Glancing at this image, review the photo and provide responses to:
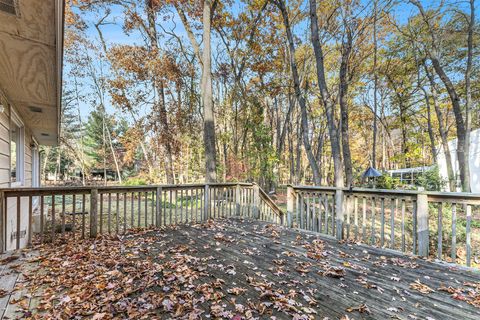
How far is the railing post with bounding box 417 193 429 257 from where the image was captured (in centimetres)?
342

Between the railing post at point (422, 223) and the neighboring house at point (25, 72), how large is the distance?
458 cm

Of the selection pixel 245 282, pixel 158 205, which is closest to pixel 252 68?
pixel 158 205

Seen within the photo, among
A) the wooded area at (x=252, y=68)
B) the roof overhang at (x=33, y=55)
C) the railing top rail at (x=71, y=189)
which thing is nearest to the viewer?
the roof overhang at (x=33, y=55)

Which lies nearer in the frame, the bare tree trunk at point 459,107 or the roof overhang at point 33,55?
the roof overhang at point 33,55

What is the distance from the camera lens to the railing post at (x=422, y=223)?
3.42 metres

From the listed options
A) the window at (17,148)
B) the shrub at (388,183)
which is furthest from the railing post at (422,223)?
the shrub at (388,183)

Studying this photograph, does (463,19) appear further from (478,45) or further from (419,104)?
(419,104)

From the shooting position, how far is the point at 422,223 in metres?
3.45

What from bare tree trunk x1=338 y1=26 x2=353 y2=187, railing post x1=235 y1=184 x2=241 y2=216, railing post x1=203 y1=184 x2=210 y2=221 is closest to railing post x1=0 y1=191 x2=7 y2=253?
railing post x1=203 y1=184 x2=210 y2=221

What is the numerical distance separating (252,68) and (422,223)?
1138 centimetres

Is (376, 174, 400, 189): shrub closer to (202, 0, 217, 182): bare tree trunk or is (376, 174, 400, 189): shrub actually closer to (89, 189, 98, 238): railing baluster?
(202, 0, 217, 182): bare tree trunk

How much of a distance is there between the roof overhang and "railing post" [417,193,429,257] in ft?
15.0

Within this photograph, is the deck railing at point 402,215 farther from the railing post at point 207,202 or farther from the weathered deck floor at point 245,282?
the railing post at point 207,202

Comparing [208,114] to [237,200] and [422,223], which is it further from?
[422,223]
